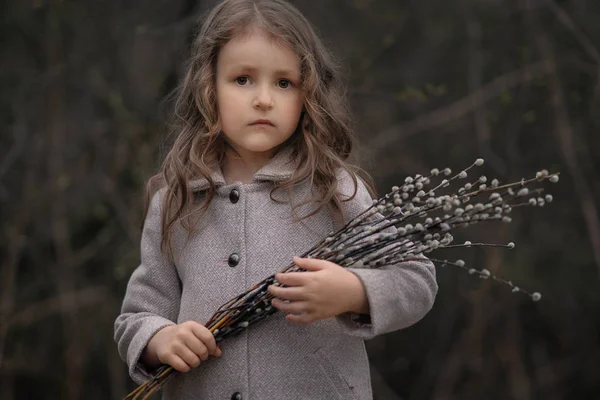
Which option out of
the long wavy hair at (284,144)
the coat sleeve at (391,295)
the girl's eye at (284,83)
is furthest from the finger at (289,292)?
the girl's eye at (284,83)

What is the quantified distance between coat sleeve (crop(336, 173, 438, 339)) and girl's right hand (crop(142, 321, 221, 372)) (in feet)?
1.02

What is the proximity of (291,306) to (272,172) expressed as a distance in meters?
0.40

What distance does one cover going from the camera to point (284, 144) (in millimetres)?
2180

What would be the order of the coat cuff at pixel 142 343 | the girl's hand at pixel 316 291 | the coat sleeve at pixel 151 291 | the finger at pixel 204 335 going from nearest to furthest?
1. the girl's hand at pixel 316 291
2. the finger at pixel 204 335
3. the coat cuff at pixel 142 343
4. the coat sleeve at pixel 151 291

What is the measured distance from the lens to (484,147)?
398cm

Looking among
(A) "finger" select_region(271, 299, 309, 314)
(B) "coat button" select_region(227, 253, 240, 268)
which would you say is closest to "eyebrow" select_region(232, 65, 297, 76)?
(B) "coat button" select_region(227, 253, 240, 268)

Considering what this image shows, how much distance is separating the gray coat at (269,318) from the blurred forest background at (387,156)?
1.84 meters

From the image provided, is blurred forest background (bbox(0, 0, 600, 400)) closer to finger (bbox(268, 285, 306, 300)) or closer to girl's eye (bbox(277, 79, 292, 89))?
girl's eye (bbox(277, 79, 292, 89))

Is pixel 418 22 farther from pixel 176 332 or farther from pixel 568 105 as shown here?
pixel 176 332

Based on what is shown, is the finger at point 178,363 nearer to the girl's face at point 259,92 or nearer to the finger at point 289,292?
the finger at point 289,292

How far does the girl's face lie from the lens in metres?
2.03

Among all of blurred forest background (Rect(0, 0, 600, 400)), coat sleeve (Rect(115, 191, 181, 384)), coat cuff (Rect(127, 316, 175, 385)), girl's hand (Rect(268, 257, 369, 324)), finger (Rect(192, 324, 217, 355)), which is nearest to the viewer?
girl's hand (Rect(268, 257, 369, 324))

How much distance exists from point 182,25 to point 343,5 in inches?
30.8

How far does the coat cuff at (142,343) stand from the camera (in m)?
2.01
